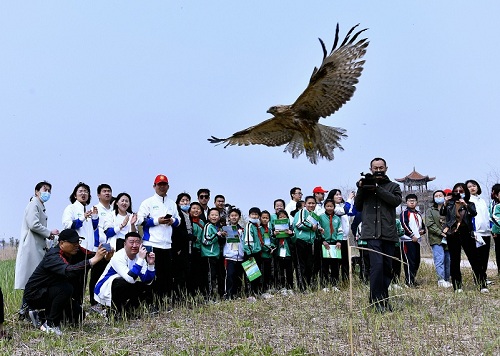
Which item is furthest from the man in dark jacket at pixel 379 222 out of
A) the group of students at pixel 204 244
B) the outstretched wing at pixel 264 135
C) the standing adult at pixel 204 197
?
the standing adult at pixel 204 197

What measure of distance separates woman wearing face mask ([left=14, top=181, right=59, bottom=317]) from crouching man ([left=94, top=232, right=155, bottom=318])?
79 centimetres

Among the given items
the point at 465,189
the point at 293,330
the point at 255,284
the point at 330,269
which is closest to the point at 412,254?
the point at 330,269

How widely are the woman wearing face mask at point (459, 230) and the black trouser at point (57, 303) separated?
4668 millimetres

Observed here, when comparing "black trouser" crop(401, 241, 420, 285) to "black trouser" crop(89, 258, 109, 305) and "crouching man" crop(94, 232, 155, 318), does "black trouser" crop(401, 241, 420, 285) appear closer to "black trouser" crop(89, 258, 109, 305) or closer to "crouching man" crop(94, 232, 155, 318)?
"crouching man" crop(94, 232, 155, 318)

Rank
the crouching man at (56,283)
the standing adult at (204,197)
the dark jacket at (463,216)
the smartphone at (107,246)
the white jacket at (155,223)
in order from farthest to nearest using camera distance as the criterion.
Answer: the standing adult at (204,197) → the dark jacket at (463,216) → the white jacket at (155,223) → the smartphone at (107,246) → the crouching man at (56,283)

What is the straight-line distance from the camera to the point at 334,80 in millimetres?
6633

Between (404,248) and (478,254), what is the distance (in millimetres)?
1172

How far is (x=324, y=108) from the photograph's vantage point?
700 cm

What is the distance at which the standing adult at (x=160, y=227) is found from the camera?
6.33m

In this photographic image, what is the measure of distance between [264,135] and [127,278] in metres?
3.17

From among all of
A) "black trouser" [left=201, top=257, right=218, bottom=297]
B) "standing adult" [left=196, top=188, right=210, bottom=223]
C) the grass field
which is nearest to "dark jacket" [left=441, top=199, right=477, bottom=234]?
the grass field

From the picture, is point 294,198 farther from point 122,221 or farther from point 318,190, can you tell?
point 122,221

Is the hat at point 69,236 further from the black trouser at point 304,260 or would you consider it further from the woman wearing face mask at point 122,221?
the black trouser at point 304,260

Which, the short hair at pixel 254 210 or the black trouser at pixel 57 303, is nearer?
the black trouser at pixel 57 303
